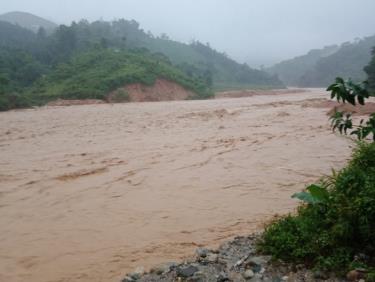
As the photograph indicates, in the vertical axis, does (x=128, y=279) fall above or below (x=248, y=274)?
below

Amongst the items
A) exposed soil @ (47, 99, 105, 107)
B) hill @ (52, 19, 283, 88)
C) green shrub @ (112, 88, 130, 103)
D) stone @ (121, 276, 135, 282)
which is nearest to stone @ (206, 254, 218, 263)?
stone @ (121, 276, 135, 282)

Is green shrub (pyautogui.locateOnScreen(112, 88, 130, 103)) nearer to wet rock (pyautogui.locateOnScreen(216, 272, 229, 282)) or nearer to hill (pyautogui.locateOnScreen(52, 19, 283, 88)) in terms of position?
wet rock (pyautogui.locateOnScreen(216, 272, 229, 282))

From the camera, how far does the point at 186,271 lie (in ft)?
10.6

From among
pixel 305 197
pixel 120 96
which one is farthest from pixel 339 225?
pixel 120 96

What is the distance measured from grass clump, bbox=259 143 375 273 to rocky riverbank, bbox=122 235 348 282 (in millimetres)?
104

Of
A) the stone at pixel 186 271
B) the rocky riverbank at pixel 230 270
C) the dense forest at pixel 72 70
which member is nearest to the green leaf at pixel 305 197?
the rocky riverbank at pixel 230 270

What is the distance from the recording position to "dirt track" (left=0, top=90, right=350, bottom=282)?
4.21 meters

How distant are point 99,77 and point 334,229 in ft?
115

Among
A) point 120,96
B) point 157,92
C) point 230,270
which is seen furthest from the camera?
point 157,92

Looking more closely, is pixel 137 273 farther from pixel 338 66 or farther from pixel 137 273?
pixel 338 66

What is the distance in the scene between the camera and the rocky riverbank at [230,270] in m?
2.98

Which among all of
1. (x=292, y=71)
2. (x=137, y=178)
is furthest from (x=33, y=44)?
(x=292, y=71)

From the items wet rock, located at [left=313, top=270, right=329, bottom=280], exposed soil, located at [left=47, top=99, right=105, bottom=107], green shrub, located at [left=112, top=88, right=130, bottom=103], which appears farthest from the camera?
green shrub, located at [left=112, top=88, right=130, bottom=103]

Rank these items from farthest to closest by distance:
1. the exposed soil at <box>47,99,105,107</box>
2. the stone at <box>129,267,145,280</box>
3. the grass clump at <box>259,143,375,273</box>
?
the exposed soil at <box>47,99,105,107</box> → the stone at <box>129,267,145,280</box> → the grass clump at <box>259,143,375,273</box>
